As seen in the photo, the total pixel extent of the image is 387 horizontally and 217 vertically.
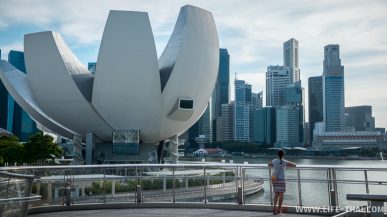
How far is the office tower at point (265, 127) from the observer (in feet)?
422

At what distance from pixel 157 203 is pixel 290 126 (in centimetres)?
12535

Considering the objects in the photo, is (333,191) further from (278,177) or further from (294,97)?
(294,97)

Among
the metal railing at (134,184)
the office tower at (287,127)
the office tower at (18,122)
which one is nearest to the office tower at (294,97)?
the office tower at (287,127)

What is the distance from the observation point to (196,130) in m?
136

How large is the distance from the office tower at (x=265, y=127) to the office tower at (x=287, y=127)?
1513 millimetres

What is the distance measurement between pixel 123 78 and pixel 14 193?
3167 centimetres

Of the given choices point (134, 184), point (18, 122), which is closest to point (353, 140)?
point (18, 122)

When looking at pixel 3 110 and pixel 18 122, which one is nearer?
pixel 3 110

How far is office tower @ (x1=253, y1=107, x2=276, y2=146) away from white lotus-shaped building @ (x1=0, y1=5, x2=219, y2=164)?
9048 cm

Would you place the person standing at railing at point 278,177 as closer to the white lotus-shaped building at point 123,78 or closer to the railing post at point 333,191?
the railing post at point 333,191

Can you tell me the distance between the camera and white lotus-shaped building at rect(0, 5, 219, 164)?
35.4 metres

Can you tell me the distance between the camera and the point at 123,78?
118 feet

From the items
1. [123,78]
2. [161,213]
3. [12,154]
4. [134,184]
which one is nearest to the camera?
[161,213]

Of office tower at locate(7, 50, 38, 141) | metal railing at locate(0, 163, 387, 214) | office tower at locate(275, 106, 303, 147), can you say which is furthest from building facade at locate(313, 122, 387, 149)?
metal railing at locate(0, 163, 387, 214)
